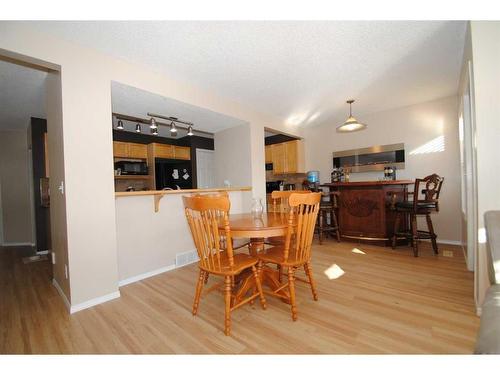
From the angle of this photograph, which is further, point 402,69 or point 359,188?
point 359,188

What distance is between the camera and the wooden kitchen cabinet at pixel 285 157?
488 cm

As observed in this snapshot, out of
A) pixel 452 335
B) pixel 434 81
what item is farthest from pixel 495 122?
pixel 434 81

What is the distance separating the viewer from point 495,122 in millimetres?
1537

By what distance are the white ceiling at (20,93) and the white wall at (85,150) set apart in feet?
2.13

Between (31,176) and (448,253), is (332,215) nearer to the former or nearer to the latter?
(448,253)

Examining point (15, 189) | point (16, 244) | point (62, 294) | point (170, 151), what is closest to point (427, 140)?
point (170, 151)

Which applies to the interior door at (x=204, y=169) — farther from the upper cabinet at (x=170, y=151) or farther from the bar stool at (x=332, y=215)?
the bar stool at (x=332, y=215)

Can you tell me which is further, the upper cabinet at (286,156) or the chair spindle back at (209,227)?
the upper cabinet at (286,156)

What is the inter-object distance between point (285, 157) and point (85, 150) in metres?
3.98

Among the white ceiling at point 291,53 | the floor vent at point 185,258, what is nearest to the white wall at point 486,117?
the white ceiling at point 291,53

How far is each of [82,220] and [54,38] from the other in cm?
151

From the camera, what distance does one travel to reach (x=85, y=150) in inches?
72.7
